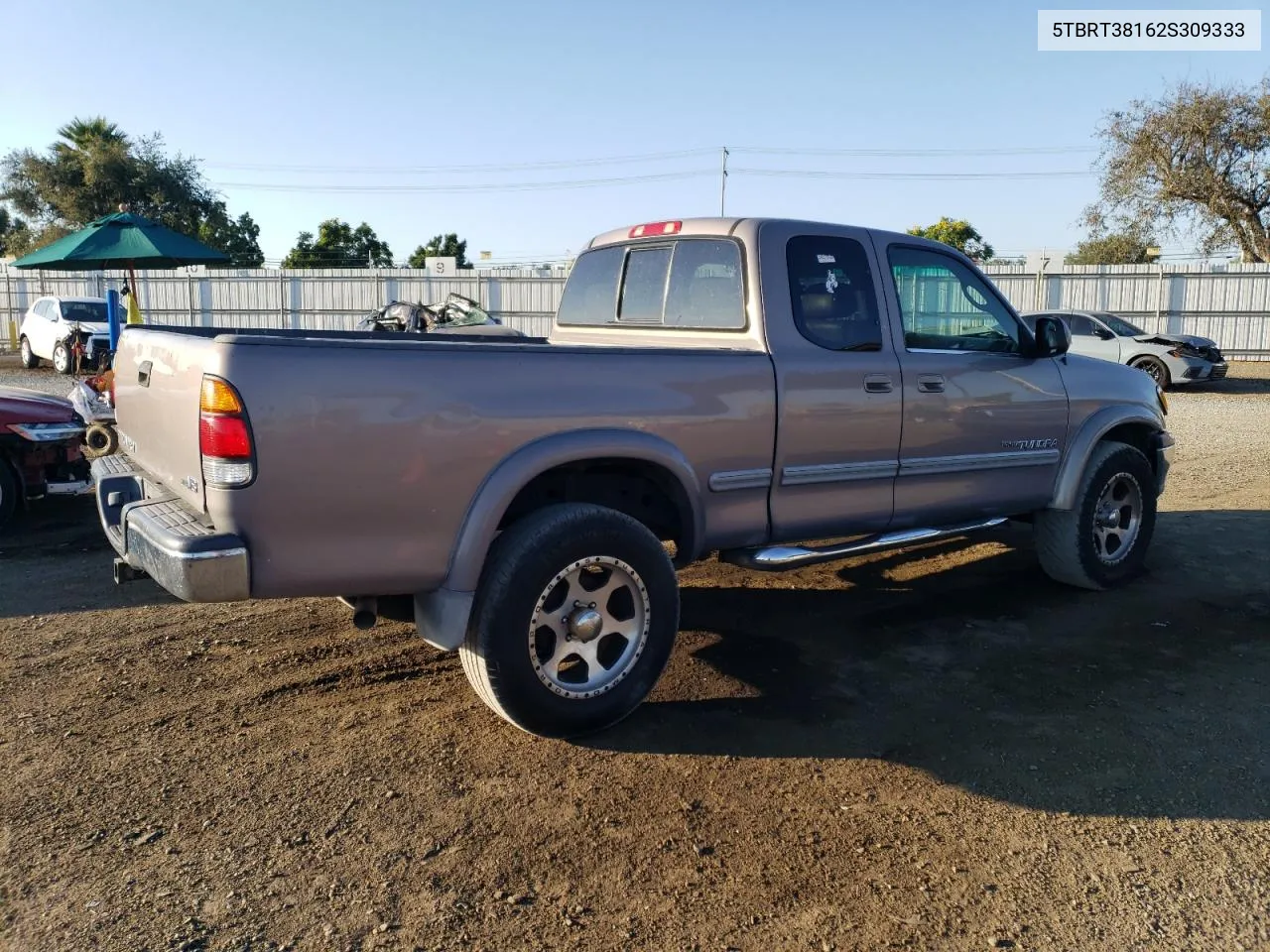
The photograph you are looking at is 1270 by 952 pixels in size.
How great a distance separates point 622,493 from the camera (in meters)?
4.36

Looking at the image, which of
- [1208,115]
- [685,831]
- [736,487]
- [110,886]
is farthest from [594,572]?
[1208,115]

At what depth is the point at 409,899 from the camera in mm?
2809

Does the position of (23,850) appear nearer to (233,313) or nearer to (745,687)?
(745,687)

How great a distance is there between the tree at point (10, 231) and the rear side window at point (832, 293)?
43.9 meters

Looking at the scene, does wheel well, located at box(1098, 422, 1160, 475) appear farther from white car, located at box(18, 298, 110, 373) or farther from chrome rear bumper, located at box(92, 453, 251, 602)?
white car, located at box(18, 298, 110, 373)

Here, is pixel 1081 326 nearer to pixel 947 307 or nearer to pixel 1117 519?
pixel 1117 519

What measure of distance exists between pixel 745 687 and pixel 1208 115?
3351 cm

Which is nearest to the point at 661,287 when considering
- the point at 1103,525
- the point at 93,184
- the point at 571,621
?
the point at 571,621

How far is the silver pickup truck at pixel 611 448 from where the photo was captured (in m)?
3.20

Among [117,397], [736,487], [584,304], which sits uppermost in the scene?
[584,304]

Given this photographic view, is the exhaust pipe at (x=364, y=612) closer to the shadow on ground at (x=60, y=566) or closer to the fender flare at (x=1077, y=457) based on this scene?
the shadow on ground at (x=60, y=566)

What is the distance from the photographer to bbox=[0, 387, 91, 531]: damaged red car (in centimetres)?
696

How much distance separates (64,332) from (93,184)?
2103 centimetres

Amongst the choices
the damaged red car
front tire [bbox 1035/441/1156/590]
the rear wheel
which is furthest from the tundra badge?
the rear wheel
